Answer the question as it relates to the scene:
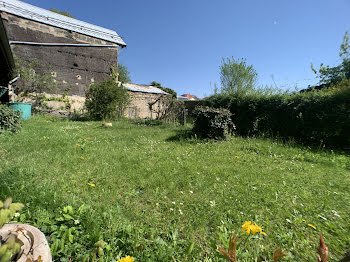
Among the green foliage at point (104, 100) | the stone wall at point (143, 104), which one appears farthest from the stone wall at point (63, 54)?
the stone wall at point (143, 104)

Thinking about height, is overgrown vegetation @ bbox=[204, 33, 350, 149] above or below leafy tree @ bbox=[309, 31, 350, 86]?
below

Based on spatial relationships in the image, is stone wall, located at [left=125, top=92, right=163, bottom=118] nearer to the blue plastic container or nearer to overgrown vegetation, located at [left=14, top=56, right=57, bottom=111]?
overgrown vegetation, located at [left=14, top=56, right=57, bottom=111]

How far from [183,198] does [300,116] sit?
5778mm

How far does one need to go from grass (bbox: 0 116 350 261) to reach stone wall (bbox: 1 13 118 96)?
33.9 ft

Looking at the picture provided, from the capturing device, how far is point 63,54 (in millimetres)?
12250


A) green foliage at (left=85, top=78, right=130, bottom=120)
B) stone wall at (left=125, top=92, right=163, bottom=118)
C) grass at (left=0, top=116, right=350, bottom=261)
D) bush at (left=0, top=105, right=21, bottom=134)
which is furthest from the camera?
stone wall at (left=125, top=92, right=163, bottom=118)

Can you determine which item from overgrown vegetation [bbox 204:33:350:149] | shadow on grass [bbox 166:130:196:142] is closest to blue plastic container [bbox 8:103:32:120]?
shadow on grass [bbox 166:130:196:142]

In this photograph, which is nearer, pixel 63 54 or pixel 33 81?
pixel 33 81

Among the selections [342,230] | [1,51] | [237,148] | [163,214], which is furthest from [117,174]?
[1,51]

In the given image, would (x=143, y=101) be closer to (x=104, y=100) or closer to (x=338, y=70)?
(x=104, y=100)

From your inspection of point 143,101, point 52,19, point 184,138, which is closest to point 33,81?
point 52,19

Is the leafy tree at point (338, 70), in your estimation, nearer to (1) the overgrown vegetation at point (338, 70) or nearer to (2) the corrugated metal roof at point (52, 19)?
(1) the overgrown vegetation at point (338, 70)

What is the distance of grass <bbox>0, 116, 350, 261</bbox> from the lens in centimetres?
151

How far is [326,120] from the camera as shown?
5.63m
